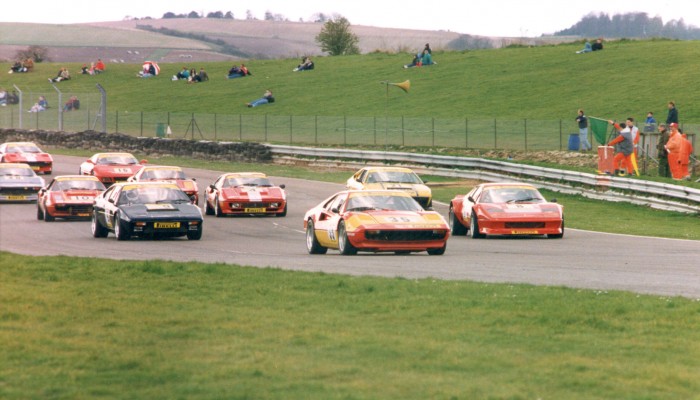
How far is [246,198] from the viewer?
32562 millimetres

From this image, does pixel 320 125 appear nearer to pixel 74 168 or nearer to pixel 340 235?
pixel 74 168

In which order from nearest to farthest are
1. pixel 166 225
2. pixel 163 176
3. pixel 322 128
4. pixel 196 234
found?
1. pixel 166 225
2. pixel 196 234
3. pixel 163 176
4. pixel 322 128

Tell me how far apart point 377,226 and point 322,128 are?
42545mm

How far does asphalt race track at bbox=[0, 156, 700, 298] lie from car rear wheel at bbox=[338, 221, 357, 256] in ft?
0.56

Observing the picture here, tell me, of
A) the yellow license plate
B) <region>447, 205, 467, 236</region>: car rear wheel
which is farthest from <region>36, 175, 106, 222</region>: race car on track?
<region>447, 205, 467, 236</region>: car rear wheel

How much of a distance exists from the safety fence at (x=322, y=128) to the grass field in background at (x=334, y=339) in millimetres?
33483

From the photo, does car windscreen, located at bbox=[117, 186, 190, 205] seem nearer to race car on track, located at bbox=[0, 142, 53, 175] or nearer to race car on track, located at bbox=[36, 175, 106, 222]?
race car on track, located at bbox=[36, 175, 106, 222]

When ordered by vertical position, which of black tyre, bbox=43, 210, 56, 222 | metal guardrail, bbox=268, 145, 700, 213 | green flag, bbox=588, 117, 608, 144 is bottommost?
black tyre, bbox=43, 210, 56, 222

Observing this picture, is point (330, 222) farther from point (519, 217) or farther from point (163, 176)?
point (163, 176)

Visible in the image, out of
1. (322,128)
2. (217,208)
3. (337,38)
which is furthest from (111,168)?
(337,38)

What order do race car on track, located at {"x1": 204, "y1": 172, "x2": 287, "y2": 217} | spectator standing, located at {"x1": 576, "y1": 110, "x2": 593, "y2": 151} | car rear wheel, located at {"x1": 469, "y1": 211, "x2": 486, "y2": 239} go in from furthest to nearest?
spectator standing, located at {"x1": 576, "y1": 110, "x2": 593, "y2": 151}
race car on track, located at {"x1": 204, "y1": 172, "x2": 287, "y2": 217}
car rear wheel, located at {"x1": 469, "y1": 211, "x2": 486, "y2": 239}

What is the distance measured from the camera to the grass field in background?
905cm

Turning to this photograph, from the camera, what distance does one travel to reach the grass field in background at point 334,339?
9055 mm

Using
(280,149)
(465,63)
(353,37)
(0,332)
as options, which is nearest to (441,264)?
(0,332)
